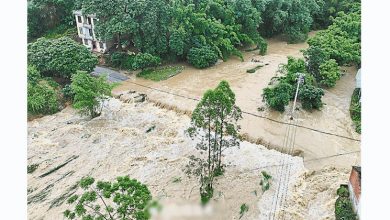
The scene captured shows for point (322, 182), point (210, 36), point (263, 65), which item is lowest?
point (322, 182)

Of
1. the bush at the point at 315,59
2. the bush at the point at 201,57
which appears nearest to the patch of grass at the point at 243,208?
the bush at the point at 315,59

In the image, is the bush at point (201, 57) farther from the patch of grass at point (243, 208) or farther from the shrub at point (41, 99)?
the patch of grass at point (243, 208)

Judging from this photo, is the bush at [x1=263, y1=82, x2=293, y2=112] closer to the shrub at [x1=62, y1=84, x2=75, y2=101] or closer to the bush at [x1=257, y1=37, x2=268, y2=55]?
the bush at [x1=257, y1=37, x2=268, y2=55]

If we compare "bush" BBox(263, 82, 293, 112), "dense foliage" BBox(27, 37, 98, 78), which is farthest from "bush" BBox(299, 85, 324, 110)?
"dense foliage" BBox(27, 37, 98, 78)

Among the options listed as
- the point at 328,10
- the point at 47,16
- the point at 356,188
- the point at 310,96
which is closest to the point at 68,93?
the point at 47,16

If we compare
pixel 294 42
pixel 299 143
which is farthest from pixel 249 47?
pixel 299 143

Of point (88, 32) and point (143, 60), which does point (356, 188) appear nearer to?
point (143, 60)

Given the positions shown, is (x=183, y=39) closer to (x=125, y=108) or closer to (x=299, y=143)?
(x=125, y=108)
